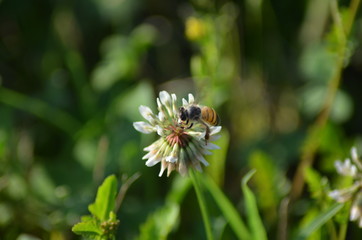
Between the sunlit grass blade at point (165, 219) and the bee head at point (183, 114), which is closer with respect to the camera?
the bee head at point (183, 114)

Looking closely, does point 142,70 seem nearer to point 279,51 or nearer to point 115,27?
point 115,27

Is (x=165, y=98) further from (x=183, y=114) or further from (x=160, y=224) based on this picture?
(x=160, y=224)

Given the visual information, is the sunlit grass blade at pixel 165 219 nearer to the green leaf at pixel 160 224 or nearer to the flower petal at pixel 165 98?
the green leaf at pixel 160 224

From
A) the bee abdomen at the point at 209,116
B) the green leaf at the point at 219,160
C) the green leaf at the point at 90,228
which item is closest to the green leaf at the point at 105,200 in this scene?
the green leaf at the point at 90,228

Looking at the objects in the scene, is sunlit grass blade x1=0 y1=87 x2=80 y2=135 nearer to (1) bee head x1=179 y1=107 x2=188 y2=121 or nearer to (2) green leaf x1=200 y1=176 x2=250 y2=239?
(2) green leaf x1=200 y1=176 x2=250 y2=239

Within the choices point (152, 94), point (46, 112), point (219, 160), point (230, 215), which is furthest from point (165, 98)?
point (46, 112)

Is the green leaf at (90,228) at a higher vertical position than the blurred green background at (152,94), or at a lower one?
lower

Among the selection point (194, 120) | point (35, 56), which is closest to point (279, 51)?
point (35, 56)
